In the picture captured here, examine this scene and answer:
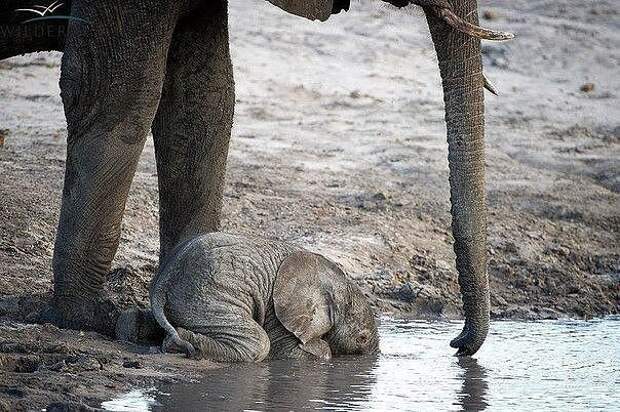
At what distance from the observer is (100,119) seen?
7.42 metres

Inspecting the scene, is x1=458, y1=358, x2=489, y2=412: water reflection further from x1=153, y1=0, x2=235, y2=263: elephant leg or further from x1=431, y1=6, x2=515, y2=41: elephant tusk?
x1=153, y1=0, x2=235, y2=263: elephant leg

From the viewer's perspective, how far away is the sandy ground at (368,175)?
855 cm

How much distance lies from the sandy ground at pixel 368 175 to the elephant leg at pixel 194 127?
0.57 metres

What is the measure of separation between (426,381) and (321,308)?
650mm

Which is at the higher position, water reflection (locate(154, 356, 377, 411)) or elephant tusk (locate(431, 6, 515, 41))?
elephant tusk (locate(431, 6, 515, 41))

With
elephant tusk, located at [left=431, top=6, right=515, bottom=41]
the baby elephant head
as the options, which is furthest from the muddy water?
elephant tusk, located at [left=431, top=6, right=515, bottom=41]

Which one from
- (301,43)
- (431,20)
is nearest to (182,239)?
(431,20)

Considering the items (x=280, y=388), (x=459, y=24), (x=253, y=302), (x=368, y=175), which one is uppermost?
(x=459, y=24)

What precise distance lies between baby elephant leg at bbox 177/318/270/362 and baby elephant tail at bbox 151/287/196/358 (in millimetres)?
43

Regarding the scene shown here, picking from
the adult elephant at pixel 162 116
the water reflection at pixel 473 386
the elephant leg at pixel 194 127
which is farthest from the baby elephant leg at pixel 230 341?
the elephant leg at pixel 194 127

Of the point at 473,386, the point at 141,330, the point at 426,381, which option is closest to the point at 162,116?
the point at 141,330

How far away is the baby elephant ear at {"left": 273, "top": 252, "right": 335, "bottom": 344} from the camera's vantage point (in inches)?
284

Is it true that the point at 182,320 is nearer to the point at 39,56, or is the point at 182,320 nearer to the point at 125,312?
the point at 125,312

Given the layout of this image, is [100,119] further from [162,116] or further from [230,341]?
[230,341]
